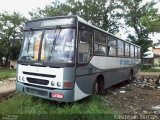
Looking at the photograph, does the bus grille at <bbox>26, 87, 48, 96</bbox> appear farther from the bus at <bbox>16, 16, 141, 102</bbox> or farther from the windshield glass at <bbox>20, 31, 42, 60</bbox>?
the windshield glass at <bbox>20, 31, 42, 60</bbox>

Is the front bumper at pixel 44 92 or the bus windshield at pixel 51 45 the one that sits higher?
the bus windshield at pixel 51 45

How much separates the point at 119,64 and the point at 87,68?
4887mm

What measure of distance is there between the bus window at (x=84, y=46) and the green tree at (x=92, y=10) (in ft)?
92.6

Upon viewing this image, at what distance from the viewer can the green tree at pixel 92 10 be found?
36531mm

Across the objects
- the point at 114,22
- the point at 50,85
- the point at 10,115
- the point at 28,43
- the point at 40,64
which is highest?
the point at 114,22

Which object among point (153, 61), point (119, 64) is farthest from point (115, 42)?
point (153, 61)

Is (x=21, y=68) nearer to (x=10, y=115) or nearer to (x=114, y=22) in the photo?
(x=10, y=115)

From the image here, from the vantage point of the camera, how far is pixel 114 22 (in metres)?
39.4

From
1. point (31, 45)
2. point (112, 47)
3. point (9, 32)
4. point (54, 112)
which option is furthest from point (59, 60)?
point (9, 32)

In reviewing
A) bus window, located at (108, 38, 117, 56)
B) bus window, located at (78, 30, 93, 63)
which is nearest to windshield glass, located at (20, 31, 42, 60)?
bus window, located at (78, 30, 93, 63)

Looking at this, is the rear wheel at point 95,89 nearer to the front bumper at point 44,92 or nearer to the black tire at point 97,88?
the black tire at point 97,88

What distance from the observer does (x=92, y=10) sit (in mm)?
36188

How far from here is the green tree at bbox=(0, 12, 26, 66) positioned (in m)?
48.8

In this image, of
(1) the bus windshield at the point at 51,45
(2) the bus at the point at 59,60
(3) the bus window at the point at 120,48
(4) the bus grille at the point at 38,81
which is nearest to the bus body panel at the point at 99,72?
(2) the bus at the point at 59,60
